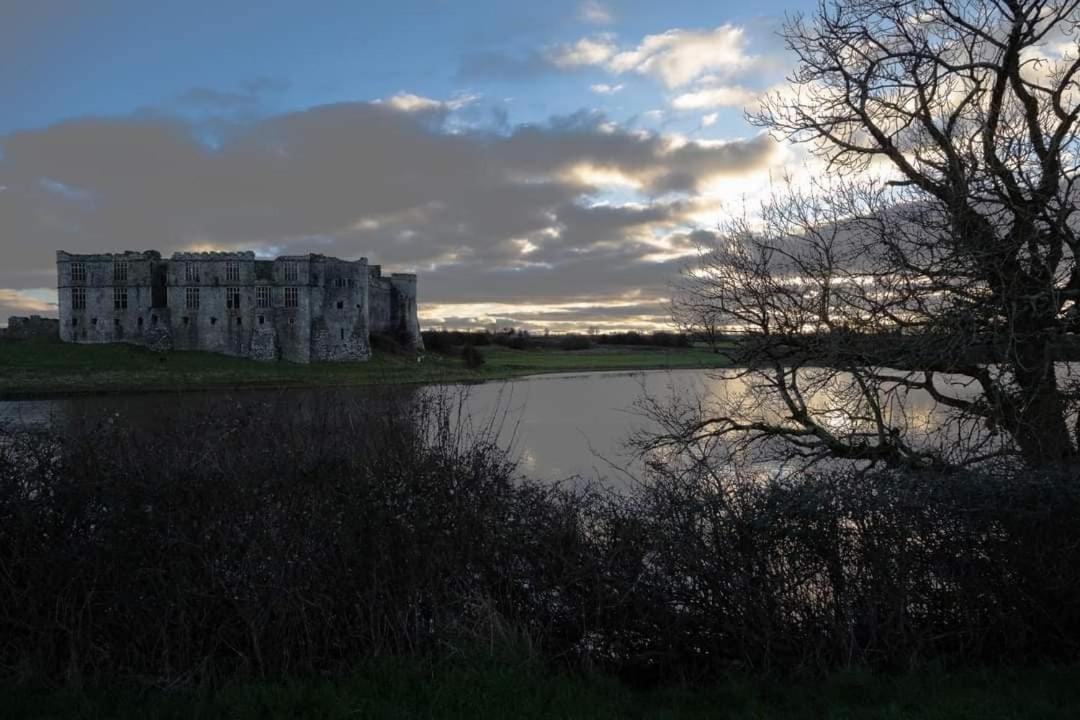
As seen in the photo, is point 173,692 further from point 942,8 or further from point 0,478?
point 942,8

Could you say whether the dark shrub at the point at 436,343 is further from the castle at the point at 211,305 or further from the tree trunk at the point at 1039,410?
the tree trunk at the point at 1039,410

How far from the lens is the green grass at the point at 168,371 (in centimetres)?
5522

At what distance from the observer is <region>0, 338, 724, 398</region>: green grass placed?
181 feet

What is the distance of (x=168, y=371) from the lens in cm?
6431

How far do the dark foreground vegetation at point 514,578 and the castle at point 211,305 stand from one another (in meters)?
73.8

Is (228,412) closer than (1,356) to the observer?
Yes

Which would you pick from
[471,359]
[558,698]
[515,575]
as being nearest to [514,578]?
[515,575]

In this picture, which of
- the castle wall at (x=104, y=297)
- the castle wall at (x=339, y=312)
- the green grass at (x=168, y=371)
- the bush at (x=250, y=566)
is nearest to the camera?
the bush at (x=250, y=566)

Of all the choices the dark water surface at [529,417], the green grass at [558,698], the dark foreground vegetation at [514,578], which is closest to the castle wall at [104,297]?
the dark water surface at [529,417]

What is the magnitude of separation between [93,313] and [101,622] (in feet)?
272

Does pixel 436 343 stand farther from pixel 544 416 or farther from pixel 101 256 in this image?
pixel 544 416

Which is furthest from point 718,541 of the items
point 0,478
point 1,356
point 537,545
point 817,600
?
point 1,356

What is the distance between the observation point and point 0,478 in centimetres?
618

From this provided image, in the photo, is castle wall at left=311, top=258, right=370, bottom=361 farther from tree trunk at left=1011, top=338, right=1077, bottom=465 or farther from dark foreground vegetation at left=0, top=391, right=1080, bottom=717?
dark foreground vegetation at left=0, top=391, right=1080, bottom=717
